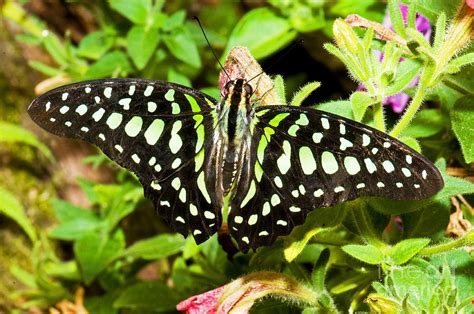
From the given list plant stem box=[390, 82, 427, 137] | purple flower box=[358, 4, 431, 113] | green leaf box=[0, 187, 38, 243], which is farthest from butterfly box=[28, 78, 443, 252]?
green leaf box=[0, 187, 38, 243]

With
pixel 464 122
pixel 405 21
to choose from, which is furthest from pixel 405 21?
pixel 464 122

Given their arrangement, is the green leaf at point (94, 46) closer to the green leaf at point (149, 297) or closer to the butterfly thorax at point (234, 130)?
the green leaf at point (149, 297)

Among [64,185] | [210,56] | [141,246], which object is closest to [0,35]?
[64,185]

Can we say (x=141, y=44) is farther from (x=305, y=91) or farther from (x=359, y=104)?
(x=359, y=104)

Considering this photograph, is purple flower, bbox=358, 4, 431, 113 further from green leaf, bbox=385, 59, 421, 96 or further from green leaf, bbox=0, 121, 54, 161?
green leaf, bbox=0, 121, 54, 161

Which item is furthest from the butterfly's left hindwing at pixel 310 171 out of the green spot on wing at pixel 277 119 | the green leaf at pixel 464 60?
the green leaf at pixel 464 60

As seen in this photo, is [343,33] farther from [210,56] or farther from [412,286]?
[210,56]
